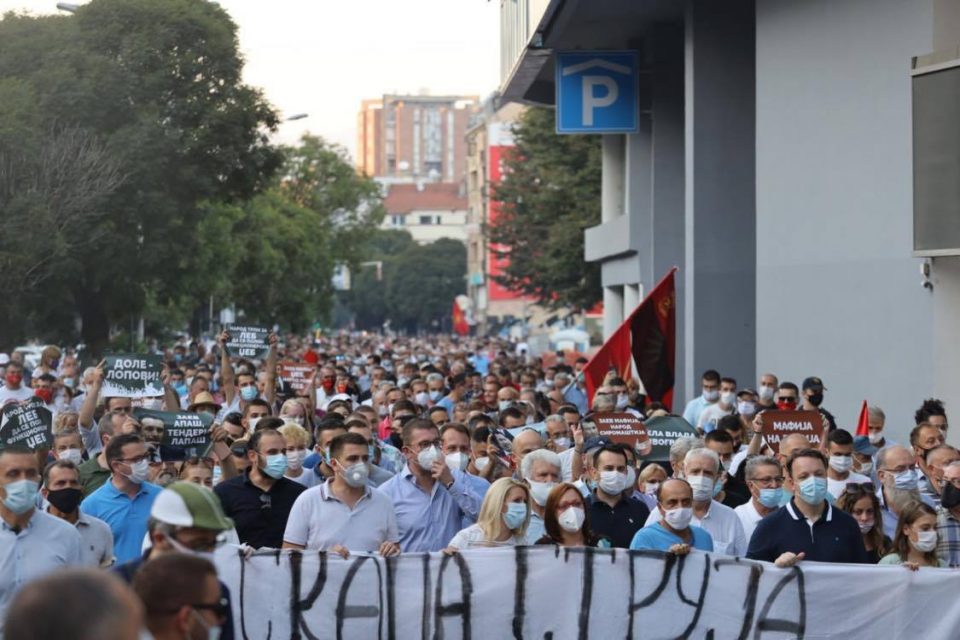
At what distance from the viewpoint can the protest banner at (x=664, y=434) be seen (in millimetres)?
13531

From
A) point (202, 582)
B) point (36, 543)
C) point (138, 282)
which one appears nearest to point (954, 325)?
point (36, 543)

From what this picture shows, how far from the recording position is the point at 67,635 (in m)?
3.28

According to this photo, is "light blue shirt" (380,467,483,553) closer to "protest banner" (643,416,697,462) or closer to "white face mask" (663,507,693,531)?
"white face mask" (663,507,693,531)

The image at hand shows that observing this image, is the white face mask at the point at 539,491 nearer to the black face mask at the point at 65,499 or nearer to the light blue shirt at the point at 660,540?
the light blue shirt at the point at 660,540

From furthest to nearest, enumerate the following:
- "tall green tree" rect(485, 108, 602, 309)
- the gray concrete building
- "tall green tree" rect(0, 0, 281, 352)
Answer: "tall green tree" rect(485, 108, 602, 309) → "tall green tree" rect(0, 0, 281, 352) → the gray concrete building

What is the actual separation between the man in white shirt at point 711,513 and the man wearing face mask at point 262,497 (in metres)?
2.12

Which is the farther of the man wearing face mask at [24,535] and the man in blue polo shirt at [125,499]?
the man in blue polo shirt at [125,499]

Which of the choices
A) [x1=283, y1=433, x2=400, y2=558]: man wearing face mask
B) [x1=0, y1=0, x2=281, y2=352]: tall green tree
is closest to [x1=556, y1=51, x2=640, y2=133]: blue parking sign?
[x1=0, y1=0, x2=281, y2=352]: tall green tree

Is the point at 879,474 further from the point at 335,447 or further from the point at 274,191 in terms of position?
the point at 274,191

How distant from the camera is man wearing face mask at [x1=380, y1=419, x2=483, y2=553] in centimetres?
966

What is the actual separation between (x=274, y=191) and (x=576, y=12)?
52267 mm

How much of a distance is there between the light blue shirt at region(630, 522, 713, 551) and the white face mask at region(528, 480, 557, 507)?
90 centimetres

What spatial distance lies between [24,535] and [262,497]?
2.14 m

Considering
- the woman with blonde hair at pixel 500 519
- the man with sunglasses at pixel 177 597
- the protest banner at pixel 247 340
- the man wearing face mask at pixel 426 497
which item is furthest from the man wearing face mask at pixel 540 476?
the protest banner at pixel 247 340
